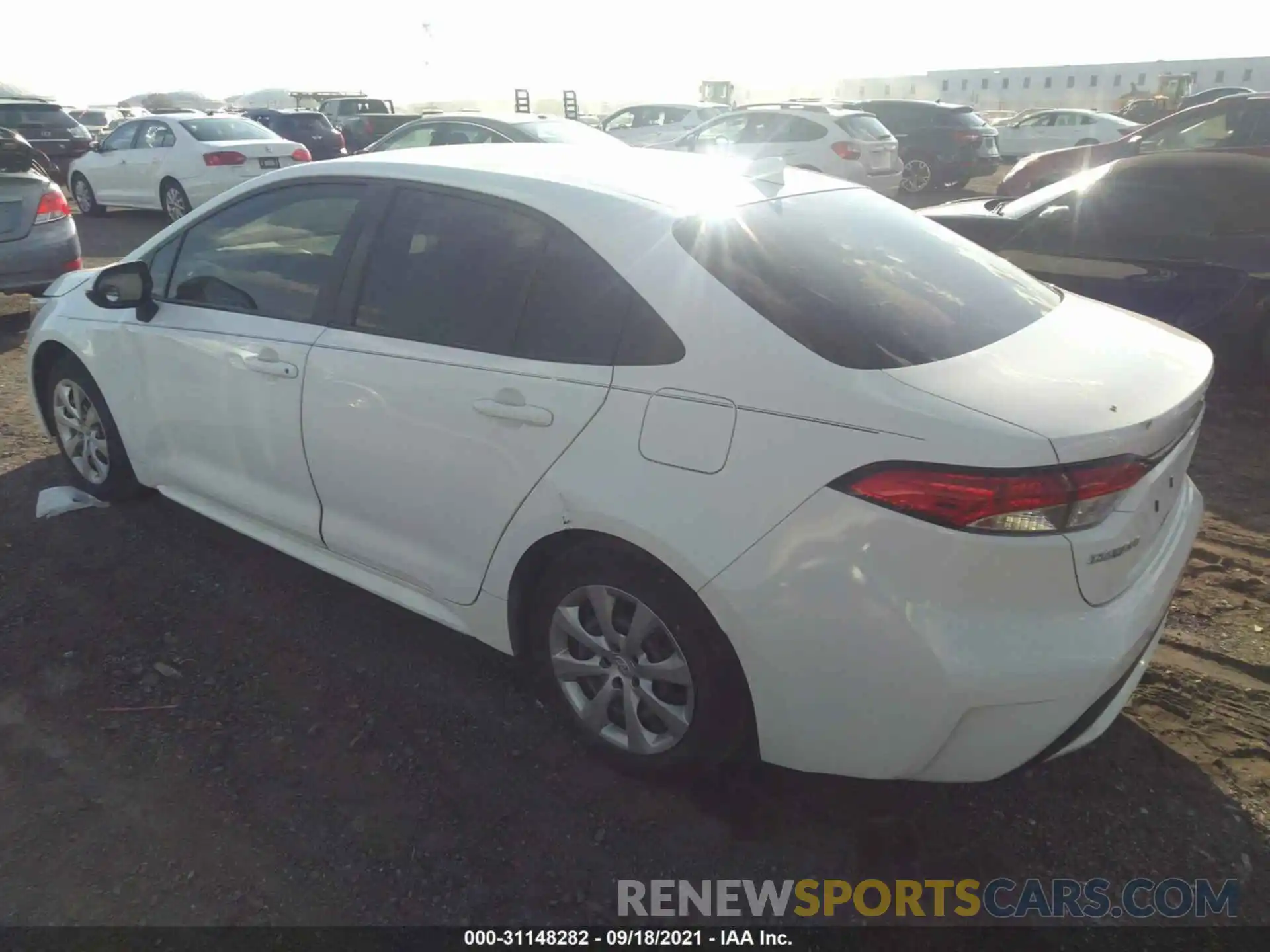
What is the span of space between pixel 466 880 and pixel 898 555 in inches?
54.2

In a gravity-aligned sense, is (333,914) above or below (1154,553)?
below

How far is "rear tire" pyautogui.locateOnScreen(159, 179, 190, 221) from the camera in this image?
508 inches

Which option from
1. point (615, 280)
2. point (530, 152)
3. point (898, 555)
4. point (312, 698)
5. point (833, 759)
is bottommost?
point (312, 698)

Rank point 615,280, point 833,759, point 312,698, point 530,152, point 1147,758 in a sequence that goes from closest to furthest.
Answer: point 833,759
point 615,280
point 1147,758
point 312,698
point 530,152

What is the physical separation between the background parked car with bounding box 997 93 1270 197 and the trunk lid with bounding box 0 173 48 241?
11174 millimetres

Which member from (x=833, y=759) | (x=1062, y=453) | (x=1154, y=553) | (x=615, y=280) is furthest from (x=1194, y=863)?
(x=615, y=280)

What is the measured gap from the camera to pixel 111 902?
2.33 meters

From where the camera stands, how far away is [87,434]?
4324 mm

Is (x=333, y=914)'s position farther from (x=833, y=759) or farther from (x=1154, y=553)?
(x=1154, y=553)

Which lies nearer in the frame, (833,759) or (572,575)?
(833,759)

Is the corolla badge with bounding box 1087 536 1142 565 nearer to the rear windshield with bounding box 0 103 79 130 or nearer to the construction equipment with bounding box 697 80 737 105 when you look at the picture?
the rear windshield with bounding box 0 103 79 130

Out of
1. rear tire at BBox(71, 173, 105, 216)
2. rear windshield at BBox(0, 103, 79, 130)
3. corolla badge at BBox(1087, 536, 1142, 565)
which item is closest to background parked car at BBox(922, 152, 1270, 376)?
corolla badge at BBox(1087, 536, 1142, 565)

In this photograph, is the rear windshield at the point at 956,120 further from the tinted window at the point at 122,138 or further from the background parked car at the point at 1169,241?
the tinted window at the point at 122,138

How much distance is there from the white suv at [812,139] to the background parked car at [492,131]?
10.6 ft
